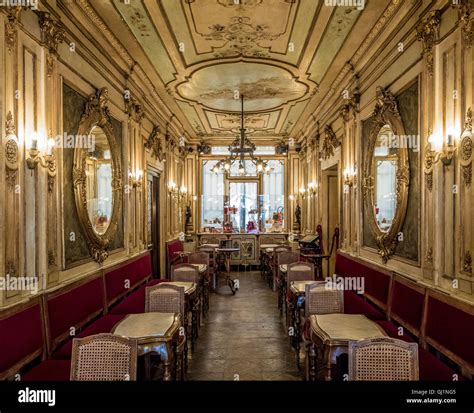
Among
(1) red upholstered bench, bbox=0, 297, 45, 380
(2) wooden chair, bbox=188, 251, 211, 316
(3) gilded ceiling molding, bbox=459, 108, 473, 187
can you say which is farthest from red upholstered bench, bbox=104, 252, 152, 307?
(3) gilded ceiling molding, bbox=459, 108, 473, 187

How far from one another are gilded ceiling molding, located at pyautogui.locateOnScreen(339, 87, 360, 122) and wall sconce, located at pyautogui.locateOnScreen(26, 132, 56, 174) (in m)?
4.60

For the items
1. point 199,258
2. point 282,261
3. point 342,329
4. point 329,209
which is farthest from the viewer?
point 329,209

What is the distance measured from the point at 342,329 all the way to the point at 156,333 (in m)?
1.63

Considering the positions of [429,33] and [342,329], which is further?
[429,33]

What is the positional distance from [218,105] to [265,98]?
1.22m

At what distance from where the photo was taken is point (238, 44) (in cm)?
543

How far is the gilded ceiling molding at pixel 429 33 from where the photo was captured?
141 inches

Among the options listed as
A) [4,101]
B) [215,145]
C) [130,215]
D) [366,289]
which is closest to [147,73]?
[130,215]

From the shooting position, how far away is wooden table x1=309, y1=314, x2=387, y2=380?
3006 millimetres

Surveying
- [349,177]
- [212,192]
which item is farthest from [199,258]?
[212,192]

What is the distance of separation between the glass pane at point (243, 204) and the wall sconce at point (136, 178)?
19.7 feet

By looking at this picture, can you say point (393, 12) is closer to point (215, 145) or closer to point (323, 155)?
point (323, 155)

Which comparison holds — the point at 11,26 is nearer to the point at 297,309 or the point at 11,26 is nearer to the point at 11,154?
the point at 11,154

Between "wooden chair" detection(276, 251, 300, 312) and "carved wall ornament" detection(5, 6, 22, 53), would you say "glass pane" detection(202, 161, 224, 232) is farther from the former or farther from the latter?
"carved wall ornament" detection(5, 6, 22, 53)
